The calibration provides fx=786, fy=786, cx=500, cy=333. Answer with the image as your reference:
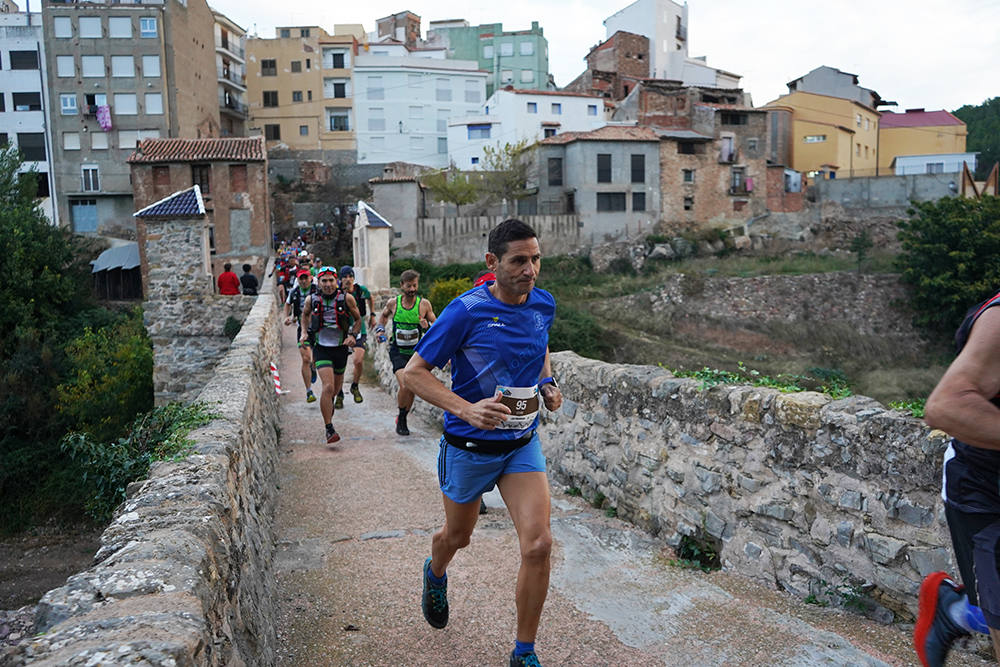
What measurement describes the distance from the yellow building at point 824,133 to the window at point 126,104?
4053cm

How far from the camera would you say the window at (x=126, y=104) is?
47062mm

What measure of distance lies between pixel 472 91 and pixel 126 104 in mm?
24451

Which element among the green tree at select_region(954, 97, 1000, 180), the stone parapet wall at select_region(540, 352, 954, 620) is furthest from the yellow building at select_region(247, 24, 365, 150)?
the stone parapet wall at select_region(540, 352, 954, 620)

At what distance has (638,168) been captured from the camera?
4644 cm

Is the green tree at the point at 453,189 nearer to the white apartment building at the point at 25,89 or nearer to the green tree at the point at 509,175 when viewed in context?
the green tree at the point at 509,175

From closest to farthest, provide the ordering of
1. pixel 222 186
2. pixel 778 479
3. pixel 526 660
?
pixel 526 660, pixel 778 479, pixel 222 186

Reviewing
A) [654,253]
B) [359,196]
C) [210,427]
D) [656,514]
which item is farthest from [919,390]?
[359,196]

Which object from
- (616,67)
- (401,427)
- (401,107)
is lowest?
(401,427)

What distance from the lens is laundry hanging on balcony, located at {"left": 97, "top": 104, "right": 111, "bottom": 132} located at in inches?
1826

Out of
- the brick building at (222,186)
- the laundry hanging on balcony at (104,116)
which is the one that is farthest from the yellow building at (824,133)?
the laundry hanging on balcony at (104,116)

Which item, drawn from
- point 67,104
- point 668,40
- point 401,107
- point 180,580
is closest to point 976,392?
point 180,580

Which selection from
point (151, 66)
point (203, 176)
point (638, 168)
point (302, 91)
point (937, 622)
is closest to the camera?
point (937, 622)

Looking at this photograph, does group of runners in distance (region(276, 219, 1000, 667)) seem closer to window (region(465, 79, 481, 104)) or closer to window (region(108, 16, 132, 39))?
window (region(108, 16, 132, 39))

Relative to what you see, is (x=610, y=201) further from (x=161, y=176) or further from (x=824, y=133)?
(x=161, y=176)
